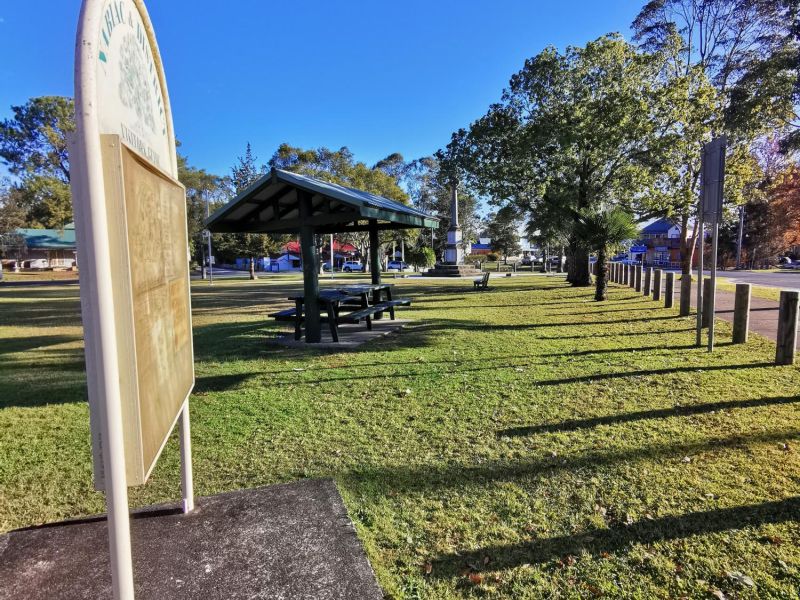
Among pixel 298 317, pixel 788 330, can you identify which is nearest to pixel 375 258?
pixel 298 317

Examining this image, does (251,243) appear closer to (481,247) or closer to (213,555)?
(213,555)

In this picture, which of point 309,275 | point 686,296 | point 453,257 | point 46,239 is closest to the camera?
point 309,275

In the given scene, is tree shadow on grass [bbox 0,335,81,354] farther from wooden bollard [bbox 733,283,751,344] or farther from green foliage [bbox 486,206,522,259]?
green foliage [bbox 486,206,522,259]

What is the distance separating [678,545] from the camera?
8.43ft

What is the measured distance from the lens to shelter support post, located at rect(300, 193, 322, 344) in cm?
792

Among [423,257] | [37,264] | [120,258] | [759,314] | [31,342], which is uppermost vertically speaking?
[120,258]

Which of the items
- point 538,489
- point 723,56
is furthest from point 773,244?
point 538,489

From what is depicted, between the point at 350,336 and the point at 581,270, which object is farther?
the point at 581,270

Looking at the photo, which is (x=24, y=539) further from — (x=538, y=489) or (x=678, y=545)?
(x=678, y=545)

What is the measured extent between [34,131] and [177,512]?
5756 centimetres

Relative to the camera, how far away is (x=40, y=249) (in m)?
53.0

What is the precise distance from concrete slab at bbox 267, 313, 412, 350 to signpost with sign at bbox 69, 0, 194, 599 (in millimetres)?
6000

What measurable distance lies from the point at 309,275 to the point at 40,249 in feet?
194

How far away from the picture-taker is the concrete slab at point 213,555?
2205 mm
